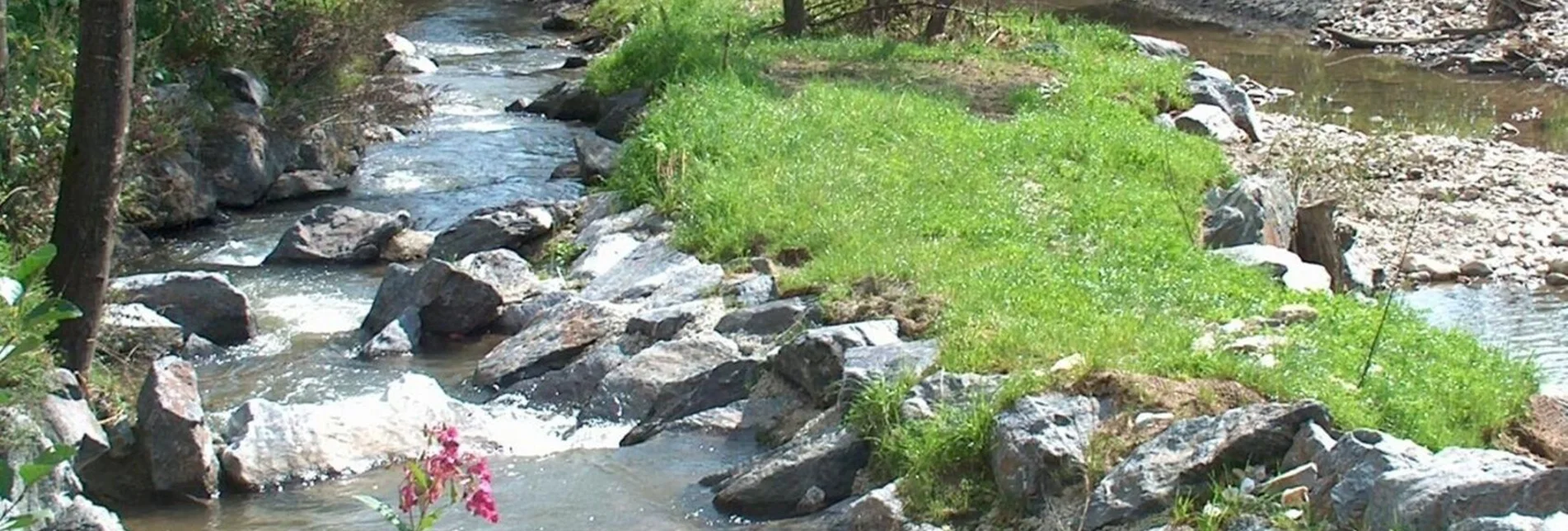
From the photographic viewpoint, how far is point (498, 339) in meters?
11.7

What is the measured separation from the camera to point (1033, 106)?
15984 millimetres

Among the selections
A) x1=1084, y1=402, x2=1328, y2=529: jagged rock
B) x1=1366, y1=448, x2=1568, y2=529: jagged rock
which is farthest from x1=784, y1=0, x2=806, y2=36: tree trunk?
x1=1366, y1=448, x2=1568, y2=529: jagged rock

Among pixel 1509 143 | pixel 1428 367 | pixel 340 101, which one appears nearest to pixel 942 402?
pixel 1428 367

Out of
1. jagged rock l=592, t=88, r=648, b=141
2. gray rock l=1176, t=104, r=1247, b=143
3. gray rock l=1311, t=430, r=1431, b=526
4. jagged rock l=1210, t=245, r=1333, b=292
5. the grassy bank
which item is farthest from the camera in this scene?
jagged rock l=592, t=88, r=648, b=141

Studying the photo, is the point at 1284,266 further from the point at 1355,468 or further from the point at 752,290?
the point at 1355,468

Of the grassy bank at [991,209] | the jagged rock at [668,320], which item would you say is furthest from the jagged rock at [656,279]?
the jagged rock at [668,320]

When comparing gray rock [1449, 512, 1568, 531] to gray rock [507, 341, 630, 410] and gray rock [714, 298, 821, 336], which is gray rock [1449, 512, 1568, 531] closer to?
gray rock [714, 298, 821, 336]

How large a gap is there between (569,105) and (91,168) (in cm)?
1004

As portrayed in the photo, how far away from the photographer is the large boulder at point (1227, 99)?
1748 centimetres

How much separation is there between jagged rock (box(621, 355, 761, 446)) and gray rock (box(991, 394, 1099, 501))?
2342 mm

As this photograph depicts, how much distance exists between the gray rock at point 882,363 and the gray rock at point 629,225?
4.15 m

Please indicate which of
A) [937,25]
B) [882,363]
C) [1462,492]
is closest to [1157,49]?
[937,25]

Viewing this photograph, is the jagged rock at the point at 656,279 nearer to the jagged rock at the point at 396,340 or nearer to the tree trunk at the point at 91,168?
the jagged rock at the point at 396,340

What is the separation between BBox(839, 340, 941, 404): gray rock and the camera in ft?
28.3
